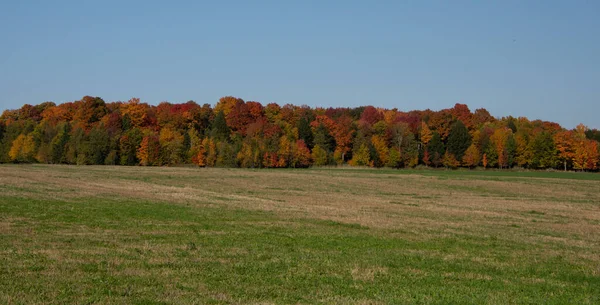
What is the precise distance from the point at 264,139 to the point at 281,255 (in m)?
103

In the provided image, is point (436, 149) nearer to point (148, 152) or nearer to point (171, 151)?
point (171, 151)

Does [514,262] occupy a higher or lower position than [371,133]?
lower

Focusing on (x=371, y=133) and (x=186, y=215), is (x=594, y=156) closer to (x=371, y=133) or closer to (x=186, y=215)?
(x=371, y=133)

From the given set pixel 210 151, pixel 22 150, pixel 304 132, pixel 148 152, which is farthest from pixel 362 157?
pixel 22 150

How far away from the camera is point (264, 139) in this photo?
387 feet

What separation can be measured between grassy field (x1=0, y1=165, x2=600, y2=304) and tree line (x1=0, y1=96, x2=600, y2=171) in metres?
83.6

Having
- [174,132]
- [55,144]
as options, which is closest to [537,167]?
[174,132]

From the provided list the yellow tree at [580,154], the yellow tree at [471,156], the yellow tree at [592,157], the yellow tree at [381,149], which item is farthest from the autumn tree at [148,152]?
the yellow tree at [592,157]

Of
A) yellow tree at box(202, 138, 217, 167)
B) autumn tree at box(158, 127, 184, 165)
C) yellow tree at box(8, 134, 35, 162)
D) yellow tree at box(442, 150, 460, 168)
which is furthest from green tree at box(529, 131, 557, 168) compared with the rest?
yellow tree at box(8, 134, 35, 162)

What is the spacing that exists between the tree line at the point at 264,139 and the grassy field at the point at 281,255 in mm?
83629

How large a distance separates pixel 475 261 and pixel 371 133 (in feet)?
389

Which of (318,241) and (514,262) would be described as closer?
(514,262)

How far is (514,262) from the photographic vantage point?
619 inches

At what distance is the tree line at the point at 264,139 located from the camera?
112750 millimetres
